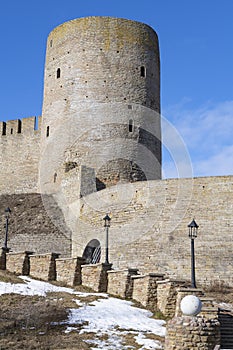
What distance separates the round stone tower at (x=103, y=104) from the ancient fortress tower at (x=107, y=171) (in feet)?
0.16

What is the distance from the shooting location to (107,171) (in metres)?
27.8

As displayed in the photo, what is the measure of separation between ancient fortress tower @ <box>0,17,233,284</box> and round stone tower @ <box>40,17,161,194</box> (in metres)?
0.05

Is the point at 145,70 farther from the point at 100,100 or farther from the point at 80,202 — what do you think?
the point at 80,202

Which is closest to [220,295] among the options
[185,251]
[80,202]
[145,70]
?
[185,251]

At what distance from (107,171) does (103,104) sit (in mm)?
3373

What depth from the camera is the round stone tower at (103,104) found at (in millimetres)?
28375

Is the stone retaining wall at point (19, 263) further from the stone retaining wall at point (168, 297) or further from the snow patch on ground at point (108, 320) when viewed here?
the stone retaining wall at point (168, 297)

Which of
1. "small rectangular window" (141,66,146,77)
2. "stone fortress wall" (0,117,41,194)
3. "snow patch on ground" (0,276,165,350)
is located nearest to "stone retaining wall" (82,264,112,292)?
"snow patch on ground" (0,276,165,350)

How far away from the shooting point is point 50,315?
12797 millimetres

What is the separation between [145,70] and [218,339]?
2077cm

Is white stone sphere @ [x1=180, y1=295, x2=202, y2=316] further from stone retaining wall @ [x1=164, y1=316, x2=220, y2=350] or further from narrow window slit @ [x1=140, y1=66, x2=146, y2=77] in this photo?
narrow window slit @ [x1=140, y1=66, x2=146, y2=77]

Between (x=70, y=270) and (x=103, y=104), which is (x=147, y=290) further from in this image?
(x=103, y=104)

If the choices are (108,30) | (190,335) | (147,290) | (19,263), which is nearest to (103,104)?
(108,30)

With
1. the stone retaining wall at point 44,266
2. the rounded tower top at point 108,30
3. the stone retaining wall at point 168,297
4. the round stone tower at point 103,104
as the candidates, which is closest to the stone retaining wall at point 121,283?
the stone retaining wall at point 168,297
